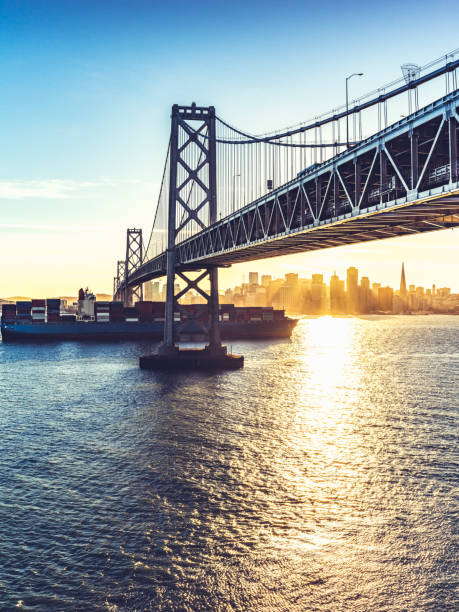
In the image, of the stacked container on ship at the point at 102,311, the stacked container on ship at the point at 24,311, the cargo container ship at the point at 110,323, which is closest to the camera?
the cargo container ship at the point at 110,323

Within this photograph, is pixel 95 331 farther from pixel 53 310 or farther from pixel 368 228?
pixel 368 228

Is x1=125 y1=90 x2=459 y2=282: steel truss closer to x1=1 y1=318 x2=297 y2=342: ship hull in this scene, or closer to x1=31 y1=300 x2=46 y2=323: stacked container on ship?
x1=1 y1=318 x2=297 y2=342: ship hull

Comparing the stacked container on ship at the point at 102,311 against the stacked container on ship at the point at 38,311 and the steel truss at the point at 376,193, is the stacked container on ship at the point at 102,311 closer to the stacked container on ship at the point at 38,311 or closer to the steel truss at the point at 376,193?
the stacked container on ship at the point at 38,311

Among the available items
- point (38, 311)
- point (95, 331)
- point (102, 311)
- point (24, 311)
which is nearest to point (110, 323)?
point (95, 331)

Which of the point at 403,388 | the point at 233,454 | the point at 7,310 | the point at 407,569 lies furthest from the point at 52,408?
the point at 7,310

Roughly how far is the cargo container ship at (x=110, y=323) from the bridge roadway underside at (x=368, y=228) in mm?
53582

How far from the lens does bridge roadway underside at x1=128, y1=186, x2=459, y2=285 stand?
18906 millimetres

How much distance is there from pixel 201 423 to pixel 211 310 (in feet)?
69.5

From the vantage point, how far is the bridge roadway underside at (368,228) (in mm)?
18906

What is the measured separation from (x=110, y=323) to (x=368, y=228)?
7461 centimetres

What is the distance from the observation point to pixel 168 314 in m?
A: 47.4

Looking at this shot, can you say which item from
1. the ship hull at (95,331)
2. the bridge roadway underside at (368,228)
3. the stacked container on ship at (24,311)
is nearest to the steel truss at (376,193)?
the bridge roadway underside at (368,228)

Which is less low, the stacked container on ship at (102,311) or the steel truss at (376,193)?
the steel truss at (376,193)

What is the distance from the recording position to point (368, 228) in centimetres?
2509
